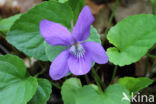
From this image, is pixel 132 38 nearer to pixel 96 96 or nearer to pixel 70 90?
pixel 96 96

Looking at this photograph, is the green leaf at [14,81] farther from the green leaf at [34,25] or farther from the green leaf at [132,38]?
the green leaf at [132,38]

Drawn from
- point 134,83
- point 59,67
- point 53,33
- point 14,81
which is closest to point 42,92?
point 14,81

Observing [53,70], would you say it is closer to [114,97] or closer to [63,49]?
[63,49]

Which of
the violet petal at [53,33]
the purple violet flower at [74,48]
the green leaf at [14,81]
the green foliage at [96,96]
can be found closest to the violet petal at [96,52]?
the purple violet flower at [74,48]

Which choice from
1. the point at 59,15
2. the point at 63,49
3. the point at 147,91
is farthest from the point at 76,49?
the point at 147,91

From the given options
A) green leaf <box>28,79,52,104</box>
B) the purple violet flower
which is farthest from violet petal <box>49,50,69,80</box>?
green leaf <box>28,79,52,104</box>

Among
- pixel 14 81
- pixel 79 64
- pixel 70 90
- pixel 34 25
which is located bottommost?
pixel 70 90

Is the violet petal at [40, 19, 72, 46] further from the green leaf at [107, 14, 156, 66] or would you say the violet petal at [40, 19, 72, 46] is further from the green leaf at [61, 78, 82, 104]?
the green leaf at [61, 78, 82, 104]
